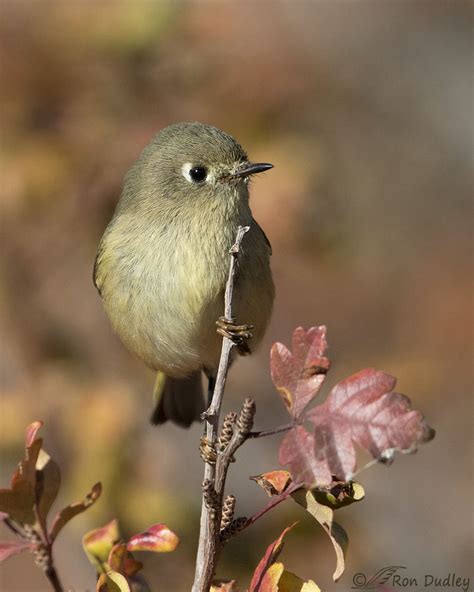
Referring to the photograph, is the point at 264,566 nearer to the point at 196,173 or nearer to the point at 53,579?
the point at 53,579

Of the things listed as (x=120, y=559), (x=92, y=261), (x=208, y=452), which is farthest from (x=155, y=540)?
(x=92, y=261)

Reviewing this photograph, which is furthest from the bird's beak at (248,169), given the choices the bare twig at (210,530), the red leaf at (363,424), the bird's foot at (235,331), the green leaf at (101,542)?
the red leaf at (363,424)

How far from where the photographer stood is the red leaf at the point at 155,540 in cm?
138

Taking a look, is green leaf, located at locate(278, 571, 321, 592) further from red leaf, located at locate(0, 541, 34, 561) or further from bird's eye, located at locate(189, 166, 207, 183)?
bird's eye, located at locate(189, 166, 207, 183)

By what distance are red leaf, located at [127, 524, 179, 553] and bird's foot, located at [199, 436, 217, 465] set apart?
0.13 metres

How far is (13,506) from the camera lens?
4.61 ft

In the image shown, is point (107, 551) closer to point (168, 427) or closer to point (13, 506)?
point (13, 506)

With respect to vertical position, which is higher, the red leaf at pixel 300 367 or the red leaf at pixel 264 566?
the red leaf at pixel 300 367

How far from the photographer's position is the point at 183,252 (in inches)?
84.4

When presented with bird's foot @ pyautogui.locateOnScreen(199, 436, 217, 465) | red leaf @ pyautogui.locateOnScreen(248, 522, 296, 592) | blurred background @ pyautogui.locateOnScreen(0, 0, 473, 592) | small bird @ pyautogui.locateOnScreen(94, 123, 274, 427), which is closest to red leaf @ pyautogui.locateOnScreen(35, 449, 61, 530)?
bird's foot @ pyautogui.locateOnScreen(199, 436, 217, 465)

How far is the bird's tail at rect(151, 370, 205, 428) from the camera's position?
2.98 metres

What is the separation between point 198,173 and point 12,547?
3.95ft

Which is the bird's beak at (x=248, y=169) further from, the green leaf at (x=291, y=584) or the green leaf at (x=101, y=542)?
the green leaf at (x=291, y=584)

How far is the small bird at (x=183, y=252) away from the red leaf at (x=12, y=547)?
0.77 meters
